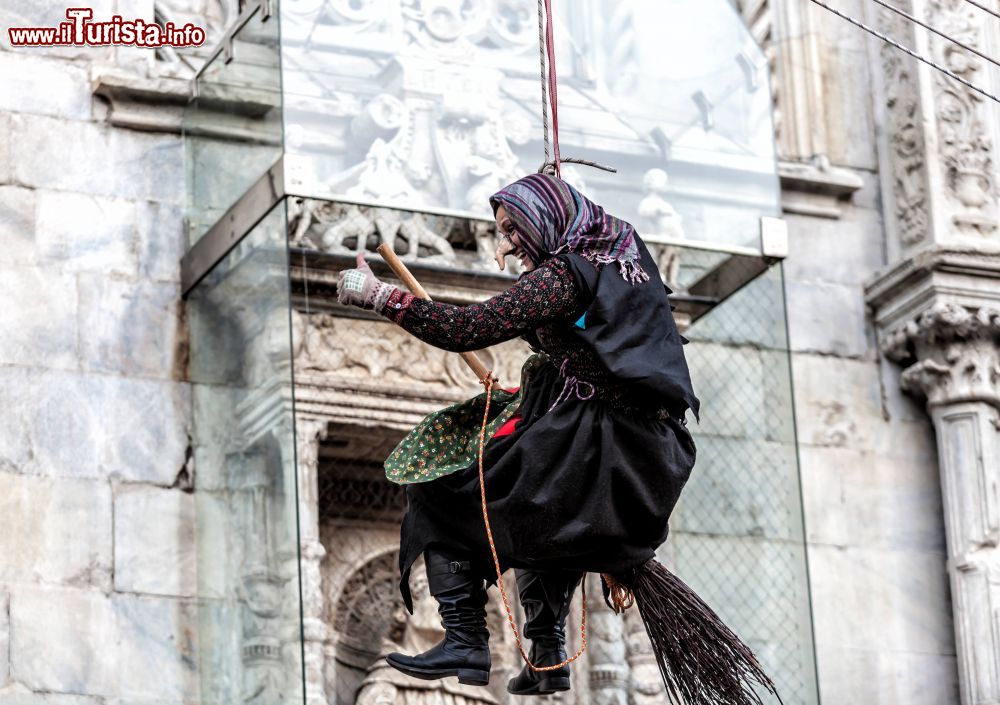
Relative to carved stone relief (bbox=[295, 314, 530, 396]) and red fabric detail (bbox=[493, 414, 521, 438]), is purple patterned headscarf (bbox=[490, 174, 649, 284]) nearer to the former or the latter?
red fabric detail (bbox=[493, 414, 521, 438])

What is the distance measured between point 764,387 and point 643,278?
8.98 ft

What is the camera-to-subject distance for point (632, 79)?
9320mm

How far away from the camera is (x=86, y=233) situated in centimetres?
935

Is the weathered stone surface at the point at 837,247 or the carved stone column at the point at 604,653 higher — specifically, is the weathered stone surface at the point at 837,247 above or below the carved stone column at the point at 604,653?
above

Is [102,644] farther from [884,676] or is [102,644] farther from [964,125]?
[964,125]

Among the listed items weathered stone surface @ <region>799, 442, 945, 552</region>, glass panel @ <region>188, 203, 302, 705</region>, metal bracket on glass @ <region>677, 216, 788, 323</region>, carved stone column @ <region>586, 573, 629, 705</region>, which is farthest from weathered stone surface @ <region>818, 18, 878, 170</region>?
glass panel @ <region>188, 203, 302, 705</region>

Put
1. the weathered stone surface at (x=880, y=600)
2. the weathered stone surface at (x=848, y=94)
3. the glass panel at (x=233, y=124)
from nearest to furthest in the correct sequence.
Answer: the glass panel at (x=233, y=124), the weathered stone surface at (x=880, y=600), the weathered stone surface at (x=848, y=94)

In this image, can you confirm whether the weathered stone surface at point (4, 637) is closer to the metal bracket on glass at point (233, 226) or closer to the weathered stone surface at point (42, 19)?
the metal bracket on glass at point (233, 226)

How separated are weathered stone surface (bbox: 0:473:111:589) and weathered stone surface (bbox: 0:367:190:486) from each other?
0.06 meters

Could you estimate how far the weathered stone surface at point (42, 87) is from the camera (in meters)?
9.41

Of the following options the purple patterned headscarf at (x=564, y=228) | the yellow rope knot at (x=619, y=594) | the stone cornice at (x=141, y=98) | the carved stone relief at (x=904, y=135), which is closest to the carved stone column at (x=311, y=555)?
the stone cornice at (x=141, y=98)

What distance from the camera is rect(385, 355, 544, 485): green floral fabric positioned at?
22.9ft

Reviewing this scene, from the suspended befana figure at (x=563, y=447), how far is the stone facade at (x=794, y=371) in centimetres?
186

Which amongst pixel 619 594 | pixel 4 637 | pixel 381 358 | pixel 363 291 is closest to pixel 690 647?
pixel 619 594
